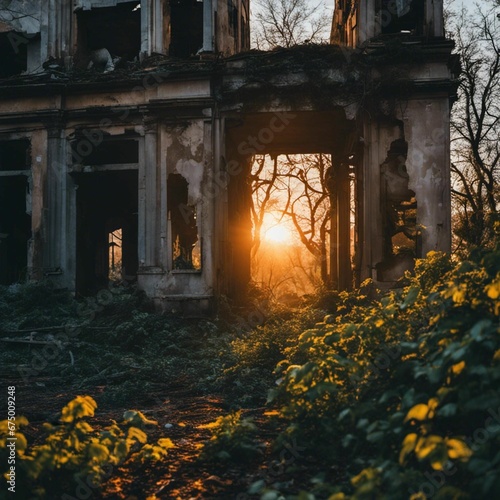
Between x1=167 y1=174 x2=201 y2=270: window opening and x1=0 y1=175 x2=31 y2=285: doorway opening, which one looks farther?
x1=0 y1=175 x2=31 y2=285: doorway opening

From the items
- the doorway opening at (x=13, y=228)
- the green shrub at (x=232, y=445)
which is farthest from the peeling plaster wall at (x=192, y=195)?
the green shrub at (x=232, y=445)

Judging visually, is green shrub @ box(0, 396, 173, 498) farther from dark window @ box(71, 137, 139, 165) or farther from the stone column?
the stone column

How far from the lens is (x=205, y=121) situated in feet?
48.0

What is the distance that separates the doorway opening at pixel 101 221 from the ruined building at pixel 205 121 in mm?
143

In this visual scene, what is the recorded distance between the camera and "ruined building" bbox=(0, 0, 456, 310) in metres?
13.8

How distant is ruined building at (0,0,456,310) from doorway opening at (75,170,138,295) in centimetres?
14

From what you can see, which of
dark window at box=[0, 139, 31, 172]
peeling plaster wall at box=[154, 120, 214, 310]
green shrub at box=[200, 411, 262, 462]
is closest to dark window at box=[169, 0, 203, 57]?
peeling plaster wall at box=[154, 120, 214, 310]

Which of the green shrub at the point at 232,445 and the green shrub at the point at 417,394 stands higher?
the green shrub at the point at 417,394

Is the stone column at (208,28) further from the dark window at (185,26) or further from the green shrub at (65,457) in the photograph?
the green shrub at (65,457)

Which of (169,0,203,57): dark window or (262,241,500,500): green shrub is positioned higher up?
(169,0,203,57): dark window

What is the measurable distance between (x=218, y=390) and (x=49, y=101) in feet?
34.8

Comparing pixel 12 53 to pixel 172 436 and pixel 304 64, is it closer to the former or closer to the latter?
pixel 304 64

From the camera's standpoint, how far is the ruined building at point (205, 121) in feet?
45.2

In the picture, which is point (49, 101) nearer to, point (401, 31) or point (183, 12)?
point (183, 12)
